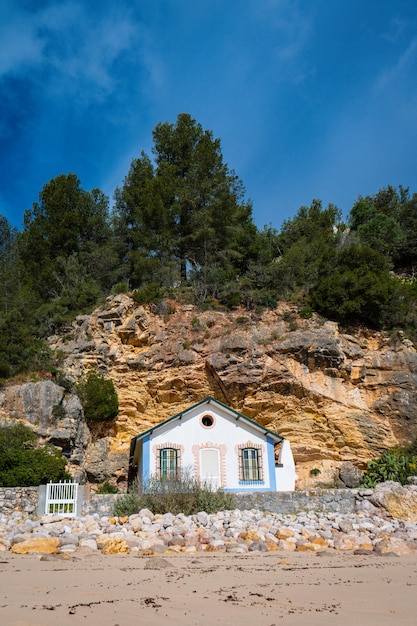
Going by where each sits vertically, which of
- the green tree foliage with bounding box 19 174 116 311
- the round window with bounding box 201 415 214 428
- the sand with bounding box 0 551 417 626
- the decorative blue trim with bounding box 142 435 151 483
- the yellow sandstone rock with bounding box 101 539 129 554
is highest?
the green tree foliage with bounding box 19 174 116 311

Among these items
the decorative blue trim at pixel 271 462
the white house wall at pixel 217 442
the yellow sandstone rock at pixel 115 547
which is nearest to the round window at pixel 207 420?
the white house wall at pixel 217 442

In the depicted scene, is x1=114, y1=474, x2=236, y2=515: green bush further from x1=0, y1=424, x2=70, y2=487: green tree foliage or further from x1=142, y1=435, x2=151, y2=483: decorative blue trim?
x1=142, y1=435, x2=151, y2=483: decorative blue trim

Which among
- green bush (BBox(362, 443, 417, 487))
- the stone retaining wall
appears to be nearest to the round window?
the stone retaining wall

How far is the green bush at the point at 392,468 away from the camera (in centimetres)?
2369

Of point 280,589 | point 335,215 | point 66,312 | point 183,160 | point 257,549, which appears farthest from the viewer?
point 335,215

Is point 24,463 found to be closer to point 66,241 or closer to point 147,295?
point 147,295

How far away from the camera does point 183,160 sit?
39812mm

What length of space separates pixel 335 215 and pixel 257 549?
40959 millimetres

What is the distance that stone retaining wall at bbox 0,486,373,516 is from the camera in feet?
59.5

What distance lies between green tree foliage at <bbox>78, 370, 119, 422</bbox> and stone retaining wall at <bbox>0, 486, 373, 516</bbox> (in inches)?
338

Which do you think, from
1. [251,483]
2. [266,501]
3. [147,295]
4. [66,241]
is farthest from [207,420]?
[66,241]

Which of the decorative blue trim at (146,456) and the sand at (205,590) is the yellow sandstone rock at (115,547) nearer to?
the sand at (205,590)

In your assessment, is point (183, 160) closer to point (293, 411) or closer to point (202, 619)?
point (293, 411)

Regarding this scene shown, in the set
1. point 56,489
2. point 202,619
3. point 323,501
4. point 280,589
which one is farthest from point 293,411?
point 202,619
